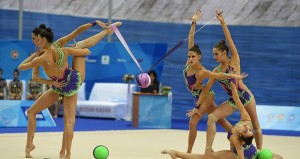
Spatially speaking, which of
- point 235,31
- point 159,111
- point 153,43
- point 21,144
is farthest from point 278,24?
point 21,144

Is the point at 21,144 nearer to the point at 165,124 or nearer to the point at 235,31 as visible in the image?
the point at 165,124

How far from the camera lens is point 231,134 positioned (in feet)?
27.0

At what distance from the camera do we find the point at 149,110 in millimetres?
15430

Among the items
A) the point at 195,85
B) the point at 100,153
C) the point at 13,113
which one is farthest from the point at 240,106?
the point at 13,113

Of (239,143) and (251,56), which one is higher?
(251,56)

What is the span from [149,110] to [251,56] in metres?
3.30

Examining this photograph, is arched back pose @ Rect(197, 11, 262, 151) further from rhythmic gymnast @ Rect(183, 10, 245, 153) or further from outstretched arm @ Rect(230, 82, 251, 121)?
outstretched arm @ Rect(230, 82, 251, 121)

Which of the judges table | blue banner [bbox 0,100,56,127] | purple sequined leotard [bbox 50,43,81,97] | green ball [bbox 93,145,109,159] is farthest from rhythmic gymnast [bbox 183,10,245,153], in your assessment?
the judges table

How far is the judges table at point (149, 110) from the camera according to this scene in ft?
50.5

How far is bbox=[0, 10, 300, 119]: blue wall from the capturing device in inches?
662

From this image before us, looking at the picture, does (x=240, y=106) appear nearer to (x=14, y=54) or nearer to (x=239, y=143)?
(x=239, y=143)

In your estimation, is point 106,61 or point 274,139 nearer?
point 274,139

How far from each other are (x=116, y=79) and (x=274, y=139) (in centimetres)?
616

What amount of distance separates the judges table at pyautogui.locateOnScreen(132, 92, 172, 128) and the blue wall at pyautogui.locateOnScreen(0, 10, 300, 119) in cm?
236
